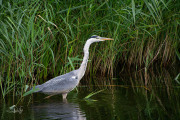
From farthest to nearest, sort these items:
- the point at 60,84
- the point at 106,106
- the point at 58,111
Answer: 1. the point at 60,84
2. the point at 106,106
3. the point at 58,111

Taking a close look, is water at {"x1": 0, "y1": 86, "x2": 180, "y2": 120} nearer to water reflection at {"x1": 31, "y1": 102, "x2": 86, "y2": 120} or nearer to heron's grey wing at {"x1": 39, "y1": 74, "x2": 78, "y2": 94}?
water reflection at {"x1": 31, "y1": 102, "x2": 86, "y2": 120}

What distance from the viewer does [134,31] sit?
749cm

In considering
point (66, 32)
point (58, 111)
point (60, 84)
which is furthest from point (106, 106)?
point (66, 32)

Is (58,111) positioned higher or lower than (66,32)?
lower

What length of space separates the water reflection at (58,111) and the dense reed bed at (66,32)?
0.57 m

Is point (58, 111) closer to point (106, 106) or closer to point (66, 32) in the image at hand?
point (106, 106)

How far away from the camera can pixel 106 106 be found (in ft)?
18.0

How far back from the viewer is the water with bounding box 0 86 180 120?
4.83m

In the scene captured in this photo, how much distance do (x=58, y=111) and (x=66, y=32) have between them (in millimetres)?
2497

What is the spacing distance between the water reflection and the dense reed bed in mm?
570

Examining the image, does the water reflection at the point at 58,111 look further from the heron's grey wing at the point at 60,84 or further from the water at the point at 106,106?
the heron's grey wing at the point at 60,84

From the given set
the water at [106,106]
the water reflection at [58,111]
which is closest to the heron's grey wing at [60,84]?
the water at [106,106]

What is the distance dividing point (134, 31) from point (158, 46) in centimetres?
238

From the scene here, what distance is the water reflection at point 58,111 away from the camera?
15.9ft
